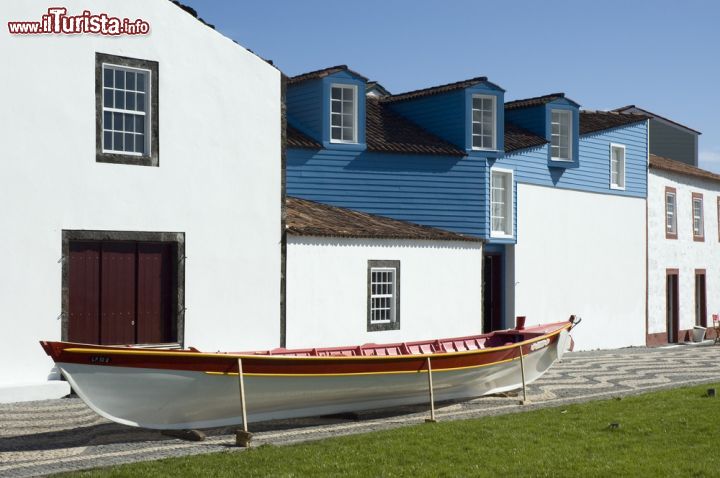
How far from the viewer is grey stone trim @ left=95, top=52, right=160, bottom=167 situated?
57.8ft

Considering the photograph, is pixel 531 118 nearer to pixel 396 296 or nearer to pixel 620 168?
pixel 620 168

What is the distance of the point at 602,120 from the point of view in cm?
3134

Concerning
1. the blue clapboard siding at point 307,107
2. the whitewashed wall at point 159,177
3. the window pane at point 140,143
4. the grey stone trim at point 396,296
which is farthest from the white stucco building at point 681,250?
the window pane at point 140,143

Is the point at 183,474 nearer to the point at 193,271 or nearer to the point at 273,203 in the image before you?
the point at 193,271

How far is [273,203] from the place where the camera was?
Answer: 1992cm

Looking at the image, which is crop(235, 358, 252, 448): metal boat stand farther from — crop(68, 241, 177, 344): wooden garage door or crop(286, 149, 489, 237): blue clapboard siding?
crop(286, 149, 489, 237): blue clapboard siding

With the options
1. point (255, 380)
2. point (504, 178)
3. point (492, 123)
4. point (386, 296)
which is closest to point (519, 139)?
point (504, 178)

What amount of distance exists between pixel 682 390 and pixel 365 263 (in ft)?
23.8

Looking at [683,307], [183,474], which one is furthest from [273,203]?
A: [683,307]

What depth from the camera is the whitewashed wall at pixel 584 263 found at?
2778cm

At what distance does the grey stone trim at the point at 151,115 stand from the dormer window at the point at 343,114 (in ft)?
22.8

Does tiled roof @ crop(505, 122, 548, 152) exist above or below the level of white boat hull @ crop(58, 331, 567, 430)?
above

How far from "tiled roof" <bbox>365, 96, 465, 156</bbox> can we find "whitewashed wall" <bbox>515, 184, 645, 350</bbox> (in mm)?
2883

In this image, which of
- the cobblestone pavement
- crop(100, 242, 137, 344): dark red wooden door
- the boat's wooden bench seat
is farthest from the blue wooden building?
crop(100, 242, 137, 344): dark red wooden door
